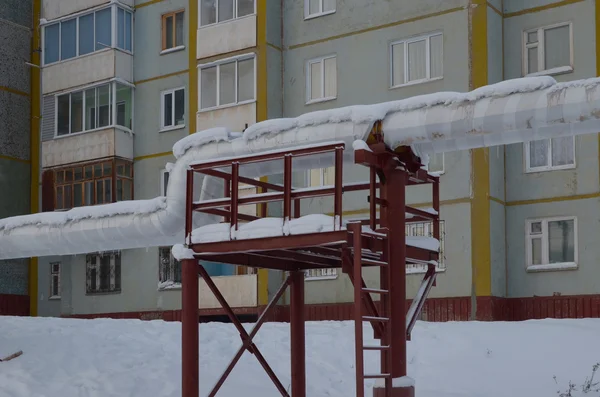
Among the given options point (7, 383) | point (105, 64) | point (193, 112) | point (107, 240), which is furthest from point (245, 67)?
point (7, 383)

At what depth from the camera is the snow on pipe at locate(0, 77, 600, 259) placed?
40.8ft

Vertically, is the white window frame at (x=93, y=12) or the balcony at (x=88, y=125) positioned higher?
the white window frame at (x=93, y=12)

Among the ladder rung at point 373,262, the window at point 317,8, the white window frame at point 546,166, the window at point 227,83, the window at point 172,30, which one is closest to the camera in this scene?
the ladder rung at point 373,262

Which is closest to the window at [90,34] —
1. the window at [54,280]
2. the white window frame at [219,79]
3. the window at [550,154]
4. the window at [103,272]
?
the white window frame at [219,79]

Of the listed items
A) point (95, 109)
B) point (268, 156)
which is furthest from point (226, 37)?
point (268, 156)

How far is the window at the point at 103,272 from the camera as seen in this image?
3409cm

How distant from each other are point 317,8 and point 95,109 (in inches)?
343

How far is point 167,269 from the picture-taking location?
32.8 meters

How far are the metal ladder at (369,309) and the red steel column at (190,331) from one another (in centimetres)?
233

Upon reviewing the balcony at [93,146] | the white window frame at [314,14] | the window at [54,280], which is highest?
the white window frame at [314,14]

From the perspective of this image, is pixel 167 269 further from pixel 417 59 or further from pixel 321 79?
pixel 417 59

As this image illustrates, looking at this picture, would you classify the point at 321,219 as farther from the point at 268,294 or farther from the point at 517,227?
the point at 268,294

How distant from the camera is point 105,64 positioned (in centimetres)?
3394

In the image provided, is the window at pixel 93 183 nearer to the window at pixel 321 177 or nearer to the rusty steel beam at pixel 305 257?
the window at pixel 321 177
